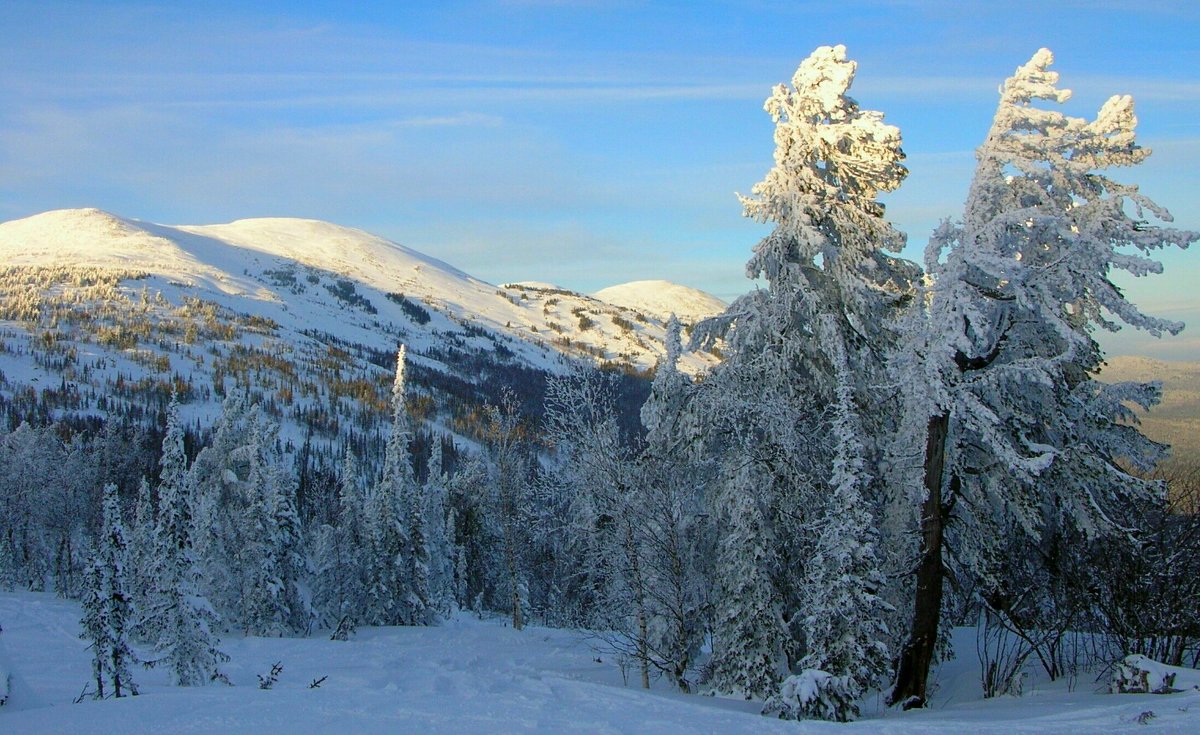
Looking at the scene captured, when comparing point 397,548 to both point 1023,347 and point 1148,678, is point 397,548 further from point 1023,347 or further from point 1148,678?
point 1148,678

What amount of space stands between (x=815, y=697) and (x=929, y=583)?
305 centimetres

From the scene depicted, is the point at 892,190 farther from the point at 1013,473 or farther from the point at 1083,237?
the point at 1013,473

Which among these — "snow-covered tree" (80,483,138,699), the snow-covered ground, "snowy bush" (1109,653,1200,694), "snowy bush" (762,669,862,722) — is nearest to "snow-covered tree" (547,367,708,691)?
the snow-covered ground

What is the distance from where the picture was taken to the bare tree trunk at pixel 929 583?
13.7 meters

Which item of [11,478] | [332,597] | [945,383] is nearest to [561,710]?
[945,383]

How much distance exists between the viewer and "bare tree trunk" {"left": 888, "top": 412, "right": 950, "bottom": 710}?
13.7 meters

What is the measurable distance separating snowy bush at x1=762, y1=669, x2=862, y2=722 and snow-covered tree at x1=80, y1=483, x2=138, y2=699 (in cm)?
1500

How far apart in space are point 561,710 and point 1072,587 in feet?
30.7

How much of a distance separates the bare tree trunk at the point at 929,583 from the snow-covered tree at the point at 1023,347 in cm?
2

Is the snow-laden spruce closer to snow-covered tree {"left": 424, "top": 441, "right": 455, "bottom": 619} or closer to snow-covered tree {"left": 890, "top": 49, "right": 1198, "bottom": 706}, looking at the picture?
snow-covered tree {"left": 890, "top": 49, "right": 1198, "bottom": 706}

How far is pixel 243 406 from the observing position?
47.7 metres

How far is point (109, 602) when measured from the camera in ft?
61.0

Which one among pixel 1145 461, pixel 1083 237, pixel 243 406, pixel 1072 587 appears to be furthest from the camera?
pixel 243 406

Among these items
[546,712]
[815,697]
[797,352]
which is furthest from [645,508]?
[546,712]
